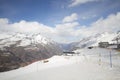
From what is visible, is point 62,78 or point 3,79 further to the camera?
point 3,79

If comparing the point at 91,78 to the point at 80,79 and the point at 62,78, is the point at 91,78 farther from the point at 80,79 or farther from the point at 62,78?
the point at 62,78

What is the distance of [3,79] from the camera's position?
64.1 feet

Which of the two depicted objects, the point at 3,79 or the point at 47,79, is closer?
the point at 47,79

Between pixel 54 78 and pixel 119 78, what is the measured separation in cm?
732

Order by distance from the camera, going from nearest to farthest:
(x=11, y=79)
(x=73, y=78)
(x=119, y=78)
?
(x=119, y=78), (x=73, y=78), (x=11, y=79)

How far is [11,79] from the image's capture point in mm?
19031

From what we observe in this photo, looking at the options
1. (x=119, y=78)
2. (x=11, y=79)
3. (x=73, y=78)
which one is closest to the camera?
(x=119, y=78)

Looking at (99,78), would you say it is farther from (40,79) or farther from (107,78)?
(40,79)

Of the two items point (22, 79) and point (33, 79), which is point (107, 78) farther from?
point (22, 79)

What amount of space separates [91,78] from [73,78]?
2120 millimetres

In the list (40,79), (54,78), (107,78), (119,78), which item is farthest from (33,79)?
(119,78)

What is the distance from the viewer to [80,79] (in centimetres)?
1708

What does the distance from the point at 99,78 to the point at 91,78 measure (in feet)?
2.84

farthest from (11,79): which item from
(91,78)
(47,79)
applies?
(91,78)
